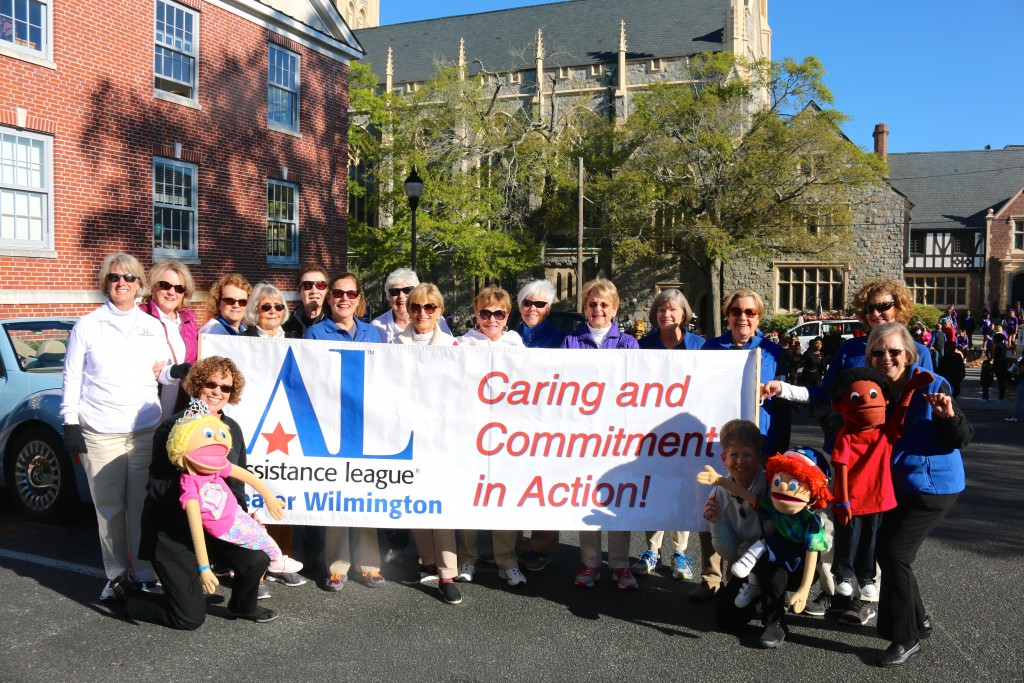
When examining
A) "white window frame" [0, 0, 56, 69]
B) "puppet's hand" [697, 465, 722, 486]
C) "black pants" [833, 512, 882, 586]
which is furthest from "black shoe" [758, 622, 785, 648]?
"white window frame" [0, 0, 56, 69]

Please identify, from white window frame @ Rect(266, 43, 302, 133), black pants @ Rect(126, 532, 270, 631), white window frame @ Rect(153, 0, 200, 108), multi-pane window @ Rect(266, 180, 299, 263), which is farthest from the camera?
multi-pane window @ Rect(266, 180, 299, 263)

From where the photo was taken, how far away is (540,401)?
4961mm

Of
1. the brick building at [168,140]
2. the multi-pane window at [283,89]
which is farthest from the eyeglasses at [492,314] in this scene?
the multi-pane window at [283,89]

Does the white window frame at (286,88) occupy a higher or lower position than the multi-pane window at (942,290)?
higher

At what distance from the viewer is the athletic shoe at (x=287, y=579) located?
5.07m

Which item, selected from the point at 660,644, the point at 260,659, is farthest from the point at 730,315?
the point at 260,659

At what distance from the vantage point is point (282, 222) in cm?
1933

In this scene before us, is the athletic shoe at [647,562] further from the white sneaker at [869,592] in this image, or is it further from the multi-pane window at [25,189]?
the multi-pane window at [25,189]

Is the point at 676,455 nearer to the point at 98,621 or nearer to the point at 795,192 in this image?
the point at 98,621

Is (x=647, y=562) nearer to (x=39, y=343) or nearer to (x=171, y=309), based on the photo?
(x=171, y=309)

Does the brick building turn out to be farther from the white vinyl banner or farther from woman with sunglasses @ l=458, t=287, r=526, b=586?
woman with sunglasses @ l=458, t=287, r=526, b=586

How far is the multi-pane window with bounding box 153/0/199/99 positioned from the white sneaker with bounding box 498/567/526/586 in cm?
1454

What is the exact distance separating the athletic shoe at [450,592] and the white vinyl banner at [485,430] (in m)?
0.34

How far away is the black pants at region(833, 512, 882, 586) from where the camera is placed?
177 inches
